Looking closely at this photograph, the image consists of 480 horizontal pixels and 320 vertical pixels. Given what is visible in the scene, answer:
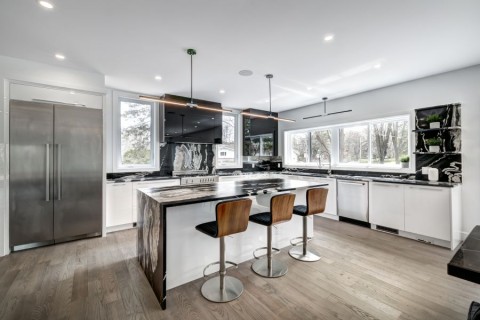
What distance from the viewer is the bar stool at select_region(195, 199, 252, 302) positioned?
6.77 ft

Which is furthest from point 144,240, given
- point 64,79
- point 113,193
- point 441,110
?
point 441,110

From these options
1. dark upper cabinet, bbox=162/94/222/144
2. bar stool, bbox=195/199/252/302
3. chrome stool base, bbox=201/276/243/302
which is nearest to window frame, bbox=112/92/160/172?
dark upper cabinet, bbox=162/94/222/144

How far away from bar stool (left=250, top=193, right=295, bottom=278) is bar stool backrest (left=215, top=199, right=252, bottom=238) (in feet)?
1.16

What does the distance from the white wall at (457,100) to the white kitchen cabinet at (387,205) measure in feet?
2.81

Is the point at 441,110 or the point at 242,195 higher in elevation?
the point at 441,110

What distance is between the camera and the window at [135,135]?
4711 mm

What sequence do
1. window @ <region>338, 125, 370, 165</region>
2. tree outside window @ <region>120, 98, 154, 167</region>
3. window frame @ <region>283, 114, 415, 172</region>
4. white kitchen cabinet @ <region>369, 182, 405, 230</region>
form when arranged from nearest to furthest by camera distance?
white kitchen cabinet @ <region>369, 182, 405, 230</region> < window frame @ <region>283, 114, 415, 172</region> < tree outside window @ <region>120, 98, 154, 167</region> < window @ <region>338, 125, 370, 165</region>

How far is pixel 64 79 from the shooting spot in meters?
3.54

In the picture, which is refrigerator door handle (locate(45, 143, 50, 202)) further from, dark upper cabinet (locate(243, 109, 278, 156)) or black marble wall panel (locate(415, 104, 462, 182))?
black marble wall panel (locate(415, 104, 462, 182))

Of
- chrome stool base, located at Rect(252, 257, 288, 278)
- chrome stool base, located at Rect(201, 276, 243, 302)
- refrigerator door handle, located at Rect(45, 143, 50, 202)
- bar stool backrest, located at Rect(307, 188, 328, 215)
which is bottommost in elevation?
chrome stool base, located at Rect(201, 276, 243, 302)

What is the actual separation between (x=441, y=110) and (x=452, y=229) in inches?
76.6

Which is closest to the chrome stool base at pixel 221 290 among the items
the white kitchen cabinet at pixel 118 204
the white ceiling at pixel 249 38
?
the white kitchen cabinet at pixel 118 204

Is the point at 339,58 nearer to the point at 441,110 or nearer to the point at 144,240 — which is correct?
the point at 441,110

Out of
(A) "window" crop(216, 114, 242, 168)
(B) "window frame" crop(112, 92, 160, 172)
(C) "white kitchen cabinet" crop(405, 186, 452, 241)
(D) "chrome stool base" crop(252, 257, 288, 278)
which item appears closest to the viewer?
(D) "chrome stool base" crop(252, 257, 288, 278)
